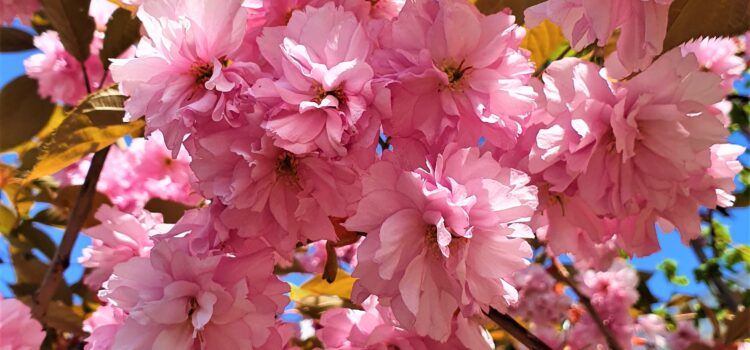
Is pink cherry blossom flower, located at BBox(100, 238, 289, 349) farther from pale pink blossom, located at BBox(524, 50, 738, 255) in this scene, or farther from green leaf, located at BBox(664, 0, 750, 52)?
green leaf, located at BBox(664, 0, 750, 52)

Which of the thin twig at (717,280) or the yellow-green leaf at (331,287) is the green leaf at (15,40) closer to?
the yellow-green leaf at (331,287)

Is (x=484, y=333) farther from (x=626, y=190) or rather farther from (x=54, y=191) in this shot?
(x=54, y=191)

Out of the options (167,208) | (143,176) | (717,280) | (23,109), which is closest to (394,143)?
(167,208)

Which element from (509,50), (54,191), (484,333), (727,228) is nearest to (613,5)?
(509,50)

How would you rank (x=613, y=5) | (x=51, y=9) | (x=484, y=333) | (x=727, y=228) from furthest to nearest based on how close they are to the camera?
(x=727, y=228), (x=51, y=9), (x=484, y=333), (x=613, y=5)

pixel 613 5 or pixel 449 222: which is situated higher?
pixel 613 5

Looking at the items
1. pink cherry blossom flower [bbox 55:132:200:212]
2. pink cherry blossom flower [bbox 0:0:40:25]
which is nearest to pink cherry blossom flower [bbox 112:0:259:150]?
pink cherry blossom flower [bbox 55:132:200:212]

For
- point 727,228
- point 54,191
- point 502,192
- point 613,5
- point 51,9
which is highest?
point 613,5
